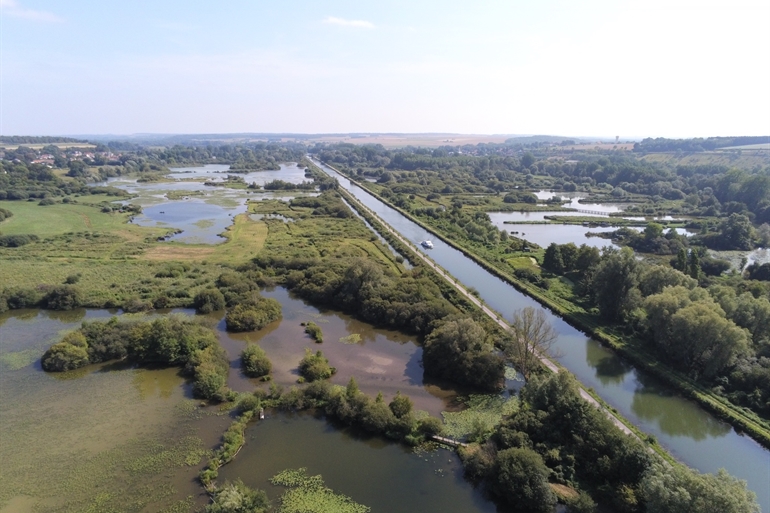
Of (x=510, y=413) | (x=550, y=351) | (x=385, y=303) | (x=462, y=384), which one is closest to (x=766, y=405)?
(x=550, y=351)

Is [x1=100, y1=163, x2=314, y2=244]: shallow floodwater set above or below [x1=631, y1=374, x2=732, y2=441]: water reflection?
above

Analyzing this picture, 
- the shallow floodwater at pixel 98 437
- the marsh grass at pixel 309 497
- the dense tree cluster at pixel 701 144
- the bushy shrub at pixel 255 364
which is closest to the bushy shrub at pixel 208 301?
the shallow floodwater at pixel 98 437

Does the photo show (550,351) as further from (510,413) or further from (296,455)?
(296,455)

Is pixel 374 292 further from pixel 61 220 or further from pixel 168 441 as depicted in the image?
pixel 61 220

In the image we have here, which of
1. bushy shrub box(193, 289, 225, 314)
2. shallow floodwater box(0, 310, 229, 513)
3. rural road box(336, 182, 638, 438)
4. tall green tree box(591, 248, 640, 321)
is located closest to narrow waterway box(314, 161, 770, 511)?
rural road box(336, 182, 638, 438)

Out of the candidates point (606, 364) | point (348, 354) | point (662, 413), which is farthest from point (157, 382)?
point (662, 413)

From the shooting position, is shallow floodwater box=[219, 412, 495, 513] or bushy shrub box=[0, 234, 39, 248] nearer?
shallow floodwater box=[219, 412, 495, 513]

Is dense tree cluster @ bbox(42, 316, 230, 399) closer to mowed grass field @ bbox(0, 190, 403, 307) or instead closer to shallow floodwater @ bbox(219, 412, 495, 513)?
shallow floodwater @ bbox(219, 412, 495, 513)
